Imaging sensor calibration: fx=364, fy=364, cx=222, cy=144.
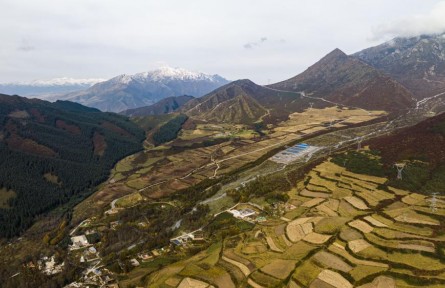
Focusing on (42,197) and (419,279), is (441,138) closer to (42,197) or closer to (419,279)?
(419,279)

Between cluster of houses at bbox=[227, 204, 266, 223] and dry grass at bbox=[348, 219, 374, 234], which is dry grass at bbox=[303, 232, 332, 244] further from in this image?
cluster of houses at bbox=[227, 204, 266, 223]

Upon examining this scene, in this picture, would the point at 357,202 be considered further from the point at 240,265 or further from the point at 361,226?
A: the point at 240,265

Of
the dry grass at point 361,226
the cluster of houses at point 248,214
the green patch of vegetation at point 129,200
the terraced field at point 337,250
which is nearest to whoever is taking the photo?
the terraced field at point 337,250

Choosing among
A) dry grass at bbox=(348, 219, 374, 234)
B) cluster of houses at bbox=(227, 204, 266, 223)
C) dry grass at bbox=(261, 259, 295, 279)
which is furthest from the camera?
cluster of houses at bbox=(227, 204, 266, 223)

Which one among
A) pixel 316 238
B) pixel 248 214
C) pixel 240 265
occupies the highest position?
pixel 316 238

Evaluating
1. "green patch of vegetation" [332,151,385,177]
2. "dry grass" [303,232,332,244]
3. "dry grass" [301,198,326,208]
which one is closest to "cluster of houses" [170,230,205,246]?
"dry grass" [303,232,332,244]

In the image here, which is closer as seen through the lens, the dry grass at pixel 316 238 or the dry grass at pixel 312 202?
the dry grass at pixel 316 238

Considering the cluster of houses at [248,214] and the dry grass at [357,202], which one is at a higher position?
the dry grass at [357,202]

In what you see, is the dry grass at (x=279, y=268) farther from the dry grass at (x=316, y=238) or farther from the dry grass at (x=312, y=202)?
the dry grass at (x=312, y=202)

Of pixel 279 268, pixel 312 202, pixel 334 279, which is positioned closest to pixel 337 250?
pixel 334 279

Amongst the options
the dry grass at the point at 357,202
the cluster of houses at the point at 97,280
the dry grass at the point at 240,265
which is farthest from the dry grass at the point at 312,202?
the cluster of houses at the point at 97,280
